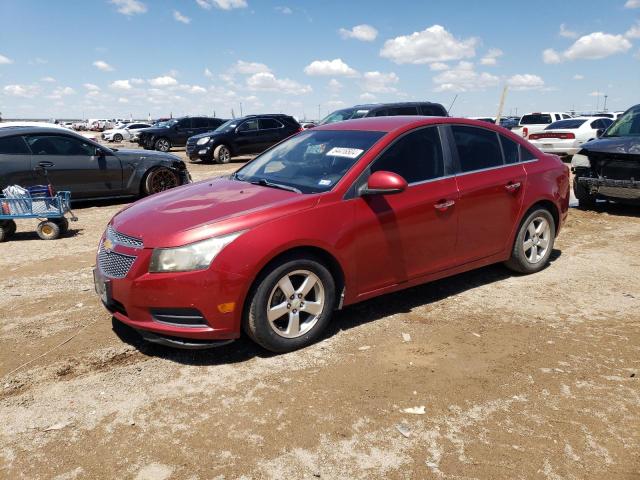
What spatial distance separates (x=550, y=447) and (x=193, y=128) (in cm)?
2672

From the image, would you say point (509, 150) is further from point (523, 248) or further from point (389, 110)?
point (389, 110)

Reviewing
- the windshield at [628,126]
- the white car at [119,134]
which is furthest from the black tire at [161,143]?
the windshield at [628,126]

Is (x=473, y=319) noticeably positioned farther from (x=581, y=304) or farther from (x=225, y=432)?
(x=225, y=432)

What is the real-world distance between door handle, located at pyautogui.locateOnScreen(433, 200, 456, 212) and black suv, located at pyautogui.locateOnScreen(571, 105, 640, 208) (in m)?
4.87

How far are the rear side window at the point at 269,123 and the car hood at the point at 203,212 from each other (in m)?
16.6

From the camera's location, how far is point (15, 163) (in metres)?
9.16

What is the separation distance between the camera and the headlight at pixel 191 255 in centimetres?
344

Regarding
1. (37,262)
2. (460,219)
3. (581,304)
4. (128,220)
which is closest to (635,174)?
(581,304)

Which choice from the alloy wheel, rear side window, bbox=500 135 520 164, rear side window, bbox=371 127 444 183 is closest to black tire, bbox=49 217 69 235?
the alloy wheel

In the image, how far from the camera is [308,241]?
3.72 metres

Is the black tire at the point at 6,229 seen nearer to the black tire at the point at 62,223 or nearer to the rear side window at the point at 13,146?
the black tire at the point at 62,223

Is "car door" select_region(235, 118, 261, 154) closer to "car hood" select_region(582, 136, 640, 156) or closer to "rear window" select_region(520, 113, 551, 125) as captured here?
"rear window" select_region(520, 113, 551, 125)

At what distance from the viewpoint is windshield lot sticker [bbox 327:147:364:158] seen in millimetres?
→ 4266

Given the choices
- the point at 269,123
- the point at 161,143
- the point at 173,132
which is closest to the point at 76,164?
the point at 269,123
